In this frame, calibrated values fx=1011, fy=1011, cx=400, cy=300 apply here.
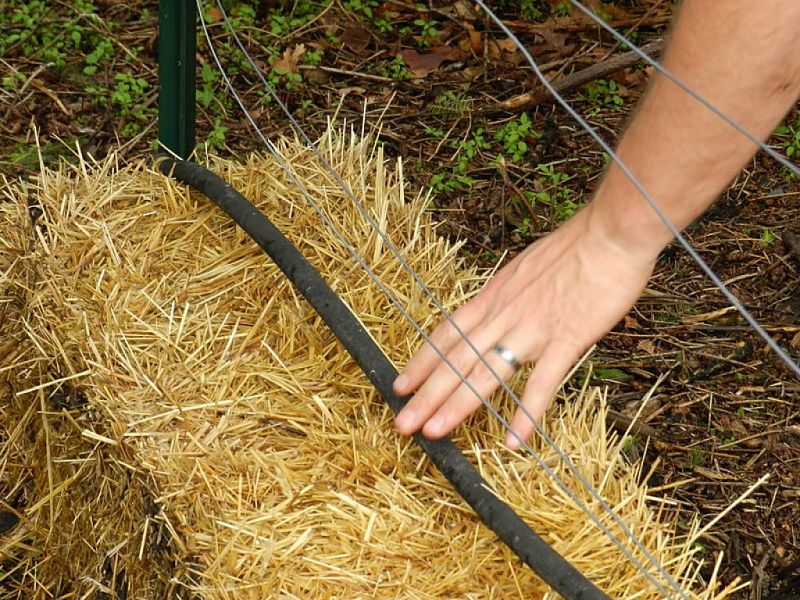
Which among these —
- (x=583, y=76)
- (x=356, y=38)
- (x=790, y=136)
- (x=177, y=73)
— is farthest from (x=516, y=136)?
(x=177, y=73)

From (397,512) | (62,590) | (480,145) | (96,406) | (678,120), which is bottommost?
(62,590)

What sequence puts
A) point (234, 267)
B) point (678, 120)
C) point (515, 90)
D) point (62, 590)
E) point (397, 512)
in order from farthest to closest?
1. point (515, 90)
2. point (62, 590)
3. point (234, 267)
4. point (397, 512)
5. point (678, 120)

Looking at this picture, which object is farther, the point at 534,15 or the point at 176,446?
the point at 534,15

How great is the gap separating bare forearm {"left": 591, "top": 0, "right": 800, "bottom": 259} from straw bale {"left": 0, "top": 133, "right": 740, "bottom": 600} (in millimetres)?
376

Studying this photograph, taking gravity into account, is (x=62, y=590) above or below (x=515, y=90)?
below

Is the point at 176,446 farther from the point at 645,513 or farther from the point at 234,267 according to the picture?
the point at 645,513

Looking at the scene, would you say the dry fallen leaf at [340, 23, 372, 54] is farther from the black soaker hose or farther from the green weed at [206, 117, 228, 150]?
the black soaker hose

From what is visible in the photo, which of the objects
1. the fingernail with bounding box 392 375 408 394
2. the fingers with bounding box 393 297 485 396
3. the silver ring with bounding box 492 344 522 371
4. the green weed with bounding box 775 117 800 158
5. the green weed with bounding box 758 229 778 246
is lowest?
the green weed with bounding box 758 229 778 246

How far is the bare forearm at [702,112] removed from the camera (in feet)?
4.32

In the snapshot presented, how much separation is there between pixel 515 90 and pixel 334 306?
7.50 feet

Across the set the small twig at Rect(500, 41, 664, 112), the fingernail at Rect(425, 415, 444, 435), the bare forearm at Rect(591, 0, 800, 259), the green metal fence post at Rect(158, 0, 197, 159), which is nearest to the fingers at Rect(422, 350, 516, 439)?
the fingernail at Rect(425, 415, 444, 435)

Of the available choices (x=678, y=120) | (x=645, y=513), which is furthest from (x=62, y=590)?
(x=678, y=120)

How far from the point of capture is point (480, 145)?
11.8 feet

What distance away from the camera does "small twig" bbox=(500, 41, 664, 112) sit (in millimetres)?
3541
